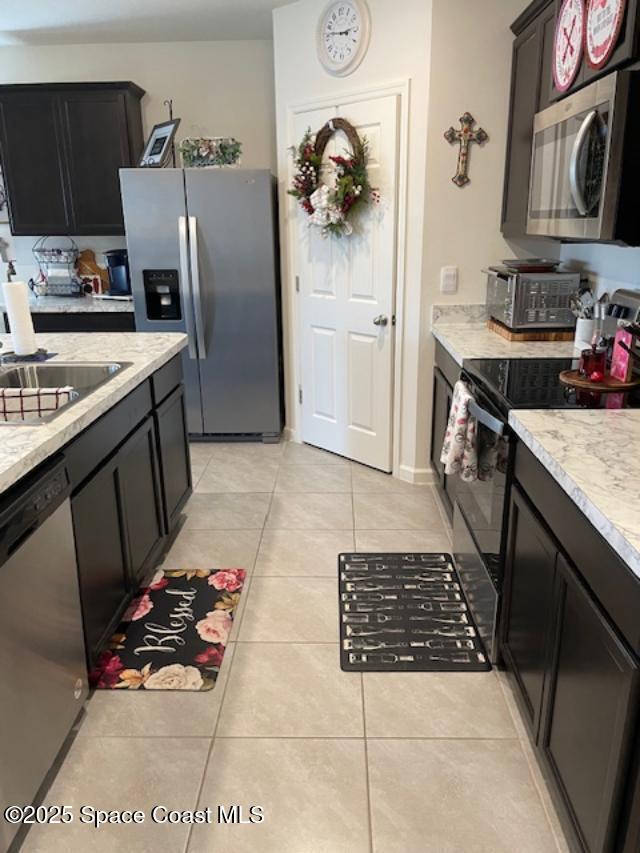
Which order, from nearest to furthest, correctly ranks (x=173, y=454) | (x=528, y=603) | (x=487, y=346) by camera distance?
(x=528, y=603), (x=487, y=346), (x=173, y=454)

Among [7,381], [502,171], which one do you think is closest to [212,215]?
[502,171]

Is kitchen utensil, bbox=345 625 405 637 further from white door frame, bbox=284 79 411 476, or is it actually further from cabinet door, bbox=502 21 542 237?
cabinet door, bbox=502 21 542 237

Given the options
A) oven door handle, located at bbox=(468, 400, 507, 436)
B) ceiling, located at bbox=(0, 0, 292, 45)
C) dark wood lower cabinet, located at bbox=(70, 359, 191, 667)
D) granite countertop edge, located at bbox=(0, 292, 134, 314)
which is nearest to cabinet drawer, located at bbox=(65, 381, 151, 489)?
dark wood lower cabinet, located at bbox=(70, 359, 191, 667)

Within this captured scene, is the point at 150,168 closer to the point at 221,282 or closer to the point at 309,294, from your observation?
the point at 221,282

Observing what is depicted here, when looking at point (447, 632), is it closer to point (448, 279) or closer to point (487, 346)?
point (487, 346)

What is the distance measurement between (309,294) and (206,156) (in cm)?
106

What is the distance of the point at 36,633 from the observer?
5.20 feet

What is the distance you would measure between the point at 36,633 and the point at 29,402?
32.0 inches

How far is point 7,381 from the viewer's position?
2.37 meters

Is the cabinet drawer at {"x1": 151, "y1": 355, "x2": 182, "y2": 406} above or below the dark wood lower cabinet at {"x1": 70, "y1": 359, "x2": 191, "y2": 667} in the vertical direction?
above

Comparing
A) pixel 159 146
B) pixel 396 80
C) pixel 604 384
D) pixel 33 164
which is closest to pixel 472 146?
pixel 396 80

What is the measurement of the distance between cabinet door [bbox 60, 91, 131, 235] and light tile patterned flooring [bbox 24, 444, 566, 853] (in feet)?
9.95

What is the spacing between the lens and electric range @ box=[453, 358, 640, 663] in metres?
1.93

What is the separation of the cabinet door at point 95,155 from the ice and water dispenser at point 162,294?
2.02ft
